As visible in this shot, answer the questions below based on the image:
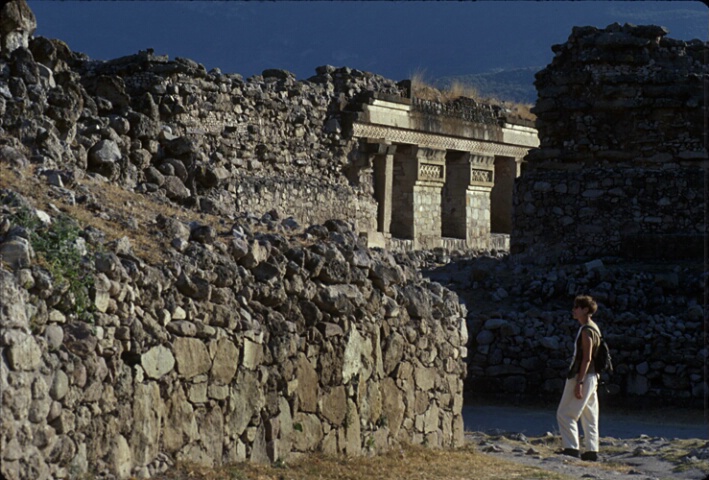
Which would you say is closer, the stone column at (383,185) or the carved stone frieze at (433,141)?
the carved stone frieze at (433,141)

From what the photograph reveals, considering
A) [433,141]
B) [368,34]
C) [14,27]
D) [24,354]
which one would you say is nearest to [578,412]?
[24,354]

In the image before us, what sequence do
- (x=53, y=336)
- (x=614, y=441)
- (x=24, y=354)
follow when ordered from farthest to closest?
1. (x=614, y=441)
2. (x=53, y=336)
3. (x=24, y=354)

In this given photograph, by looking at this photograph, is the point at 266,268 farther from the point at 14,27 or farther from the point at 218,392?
the point at 14,27

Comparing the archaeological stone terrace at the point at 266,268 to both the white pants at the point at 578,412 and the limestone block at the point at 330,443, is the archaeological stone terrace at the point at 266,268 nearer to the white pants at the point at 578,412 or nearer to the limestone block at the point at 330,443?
the limestone block at the point at 330,443

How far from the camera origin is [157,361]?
6.82 meters

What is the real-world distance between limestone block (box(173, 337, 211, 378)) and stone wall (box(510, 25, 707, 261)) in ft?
38.0

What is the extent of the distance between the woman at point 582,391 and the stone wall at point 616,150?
7819 millimetres

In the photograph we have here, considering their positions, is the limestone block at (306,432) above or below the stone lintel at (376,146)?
below

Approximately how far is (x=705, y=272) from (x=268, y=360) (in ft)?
31.6

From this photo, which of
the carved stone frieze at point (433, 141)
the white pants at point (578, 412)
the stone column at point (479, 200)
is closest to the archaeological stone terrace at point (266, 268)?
the carved stone frieze at point (433, 141)

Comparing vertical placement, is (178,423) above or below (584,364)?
below

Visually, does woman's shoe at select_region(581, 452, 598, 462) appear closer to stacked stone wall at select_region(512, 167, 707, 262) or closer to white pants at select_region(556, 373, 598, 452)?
white pants at select_region(556, 373, 598, 452)

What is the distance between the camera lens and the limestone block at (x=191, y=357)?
7.03 meters

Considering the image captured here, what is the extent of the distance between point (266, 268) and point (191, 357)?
3.82 ft
